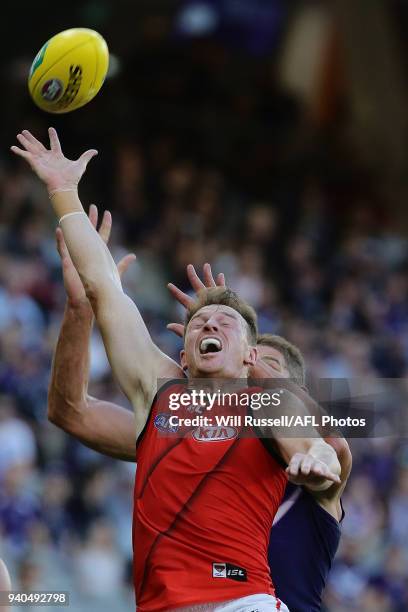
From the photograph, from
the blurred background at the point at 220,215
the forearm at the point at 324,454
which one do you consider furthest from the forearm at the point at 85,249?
the blurred background at the point at 220,215

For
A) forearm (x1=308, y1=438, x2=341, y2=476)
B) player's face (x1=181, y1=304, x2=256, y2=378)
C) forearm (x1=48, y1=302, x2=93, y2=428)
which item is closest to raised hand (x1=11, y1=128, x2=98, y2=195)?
forearm (x1=48, y1=302, x2=93, y2=428)

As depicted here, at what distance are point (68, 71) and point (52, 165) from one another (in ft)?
2.08

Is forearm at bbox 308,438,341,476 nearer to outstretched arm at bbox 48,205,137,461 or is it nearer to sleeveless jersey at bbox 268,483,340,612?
Answer: sleeveless jersey at bbox 268,483,340,612

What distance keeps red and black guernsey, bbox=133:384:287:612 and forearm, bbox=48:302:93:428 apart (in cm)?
98

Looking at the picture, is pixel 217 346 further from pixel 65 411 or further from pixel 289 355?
pixel 65 411

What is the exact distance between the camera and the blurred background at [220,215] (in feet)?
37.7

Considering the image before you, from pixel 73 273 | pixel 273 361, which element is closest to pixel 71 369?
pixel 73 273

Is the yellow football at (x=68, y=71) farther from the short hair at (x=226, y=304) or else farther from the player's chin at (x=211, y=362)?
the player's chin at (x=211, y=362)

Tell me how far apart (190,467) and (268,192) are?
14.4 metres

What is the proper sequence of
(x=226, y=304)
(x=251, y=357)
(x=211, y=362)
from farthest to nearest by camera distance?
1. (x=226, y=304)
2. (x=251, y=357)
3. (x=211, y=362)

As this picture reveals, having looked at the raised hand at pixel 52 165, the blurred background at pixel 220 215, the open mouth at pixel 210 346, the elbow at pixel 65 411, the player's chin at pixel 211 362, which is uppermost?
the blurred background at pixel 220 215

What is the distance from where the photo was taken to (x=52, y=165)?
5578 mm

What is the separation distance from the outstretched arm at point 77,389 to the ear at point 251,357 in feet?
2.89

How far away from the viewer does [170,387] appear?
5094 mm
